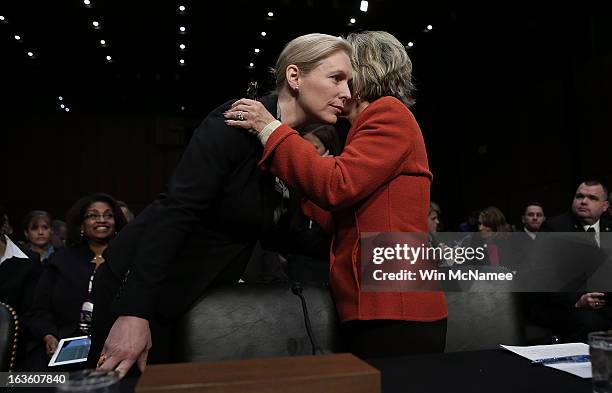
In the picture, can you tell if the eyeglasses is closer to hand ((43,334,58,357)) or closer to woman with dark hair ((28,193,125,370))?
woman with dark hair ((28,193,125,370))

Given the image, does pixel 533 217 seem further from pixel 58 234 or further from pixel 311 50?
pixel 58 234

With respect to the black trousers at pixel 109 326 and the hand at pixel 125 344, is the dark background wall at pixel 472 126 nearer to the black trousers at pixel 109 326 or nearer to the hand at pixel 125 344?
the black trousers at pixel 109 326

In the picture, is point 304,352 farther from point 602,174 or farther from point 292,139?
point 602,174

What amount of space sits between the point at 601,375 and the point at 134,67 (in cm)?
964

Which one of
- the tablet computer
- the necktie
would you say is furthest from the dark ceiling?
the tablet computer

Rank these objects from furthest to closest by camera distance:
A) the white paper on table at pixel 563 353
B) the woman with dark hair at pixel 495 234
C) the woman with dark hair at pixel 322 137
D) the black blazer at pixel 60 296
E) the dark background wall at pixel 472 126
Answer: the dark background wall at pixel 472 126, the woman with dark hair at pixel 495 234, the black blazer at pixel 60 296, the woman with dark hair at pixel 322 137, the white paper on table at pixel 563 353

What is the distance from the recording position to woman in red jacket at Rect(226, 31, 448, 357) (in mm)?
977

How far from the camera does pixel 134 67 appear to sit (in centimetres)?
920

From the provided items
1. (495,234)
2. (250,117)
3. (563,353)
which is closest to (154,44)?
(495,234)

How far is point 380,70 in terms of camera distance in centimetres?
111

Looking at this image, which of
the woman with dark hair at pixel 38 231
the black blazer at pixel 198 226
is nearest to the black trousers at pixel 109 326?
the black blazer at pixel 198 226

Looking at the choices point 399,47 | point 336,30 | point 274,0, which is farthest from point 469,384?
point 336,30

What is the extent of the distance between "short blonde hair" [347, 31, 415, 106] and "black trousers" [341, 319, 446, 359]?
499 millimetres

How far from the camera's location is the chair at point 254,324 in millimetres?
1065
